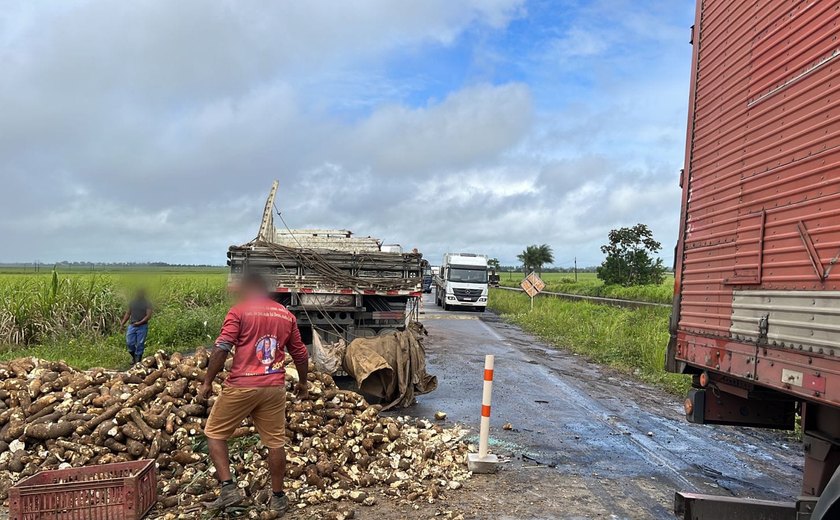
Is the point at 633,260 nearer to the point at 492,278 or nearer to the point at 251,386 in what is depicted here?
the point at 492,278

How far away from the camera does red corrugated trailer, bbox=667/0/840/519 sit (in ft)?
9.91

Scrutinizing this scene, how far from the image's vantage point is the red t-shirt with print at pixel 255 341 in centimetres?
477

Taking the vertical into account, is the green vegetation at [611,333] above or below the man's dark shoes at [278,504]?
above

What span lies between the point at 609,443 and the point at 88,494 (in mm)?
5448

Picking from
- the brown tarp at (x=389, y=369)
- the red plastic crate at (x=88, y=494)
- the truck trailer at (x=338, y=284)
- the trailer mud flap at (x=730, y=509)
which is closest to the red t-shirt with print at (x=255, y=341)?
the red plastic crate at (x=88, y=494)

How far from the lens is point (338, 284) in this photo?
10.3 metres

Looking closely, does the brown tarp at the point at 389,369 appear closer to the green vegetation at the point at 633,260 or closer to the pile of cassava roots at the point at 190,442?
the pile of cassava roots at the point at 190,442

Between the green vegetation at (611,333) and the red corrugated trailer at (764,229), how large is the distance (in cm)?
666

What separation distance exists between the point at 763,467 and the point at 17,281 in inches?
652

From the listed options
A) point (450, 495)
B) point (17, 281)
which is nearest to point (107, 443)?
point (450, 495)

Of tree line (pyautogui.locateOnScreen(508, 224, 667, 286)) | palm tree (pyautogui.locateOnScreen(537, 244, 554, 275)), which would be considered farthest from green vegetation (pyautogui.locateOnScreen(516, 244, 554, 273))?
tree line (pyautogui.locateOnScreen(508, 224, 667, 286))

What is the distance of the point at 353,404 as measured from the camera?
276 inches

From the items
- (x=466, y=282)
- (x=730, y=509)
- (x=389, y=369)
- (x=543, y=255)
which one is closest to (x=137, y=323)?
(x=389, y=369)

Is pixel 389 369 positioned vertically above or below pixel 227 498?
above
